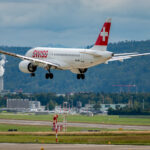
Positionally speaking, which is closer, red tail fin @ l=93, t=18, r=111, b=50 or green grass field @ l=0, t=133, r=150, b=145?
green grass field @ l=0, t=133, r=150, b=145

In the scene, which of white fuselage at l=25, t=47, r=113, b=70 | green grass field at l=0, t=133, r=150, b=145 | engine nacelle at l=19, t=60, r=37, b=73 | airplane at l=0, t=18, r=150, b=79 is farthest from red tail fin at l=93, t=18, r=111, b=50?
green grass field at l=0, t=133, r=150, b=145

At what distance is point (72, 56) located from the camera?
101625mm

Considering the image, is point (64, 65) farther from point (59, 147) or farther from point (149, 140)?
point (59, 147)

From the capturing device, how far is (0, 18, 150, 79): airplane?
98.5m

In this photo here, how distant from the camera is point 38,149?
243 feet

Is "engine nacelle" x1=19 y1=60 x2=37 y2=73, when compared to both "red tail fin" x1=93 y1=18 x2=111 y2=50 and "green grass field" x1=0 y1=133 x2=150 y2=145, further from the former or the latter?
"red tail fin" x1=93 y1=18 x2=111 y2=50

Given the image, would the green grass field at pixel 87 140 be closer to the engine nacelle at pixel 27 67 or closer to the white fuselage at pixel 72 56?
the engine nacelle at pixel 27 67

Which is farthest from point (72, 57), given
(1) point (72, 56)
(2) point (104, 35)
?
(2) point (104, 35)

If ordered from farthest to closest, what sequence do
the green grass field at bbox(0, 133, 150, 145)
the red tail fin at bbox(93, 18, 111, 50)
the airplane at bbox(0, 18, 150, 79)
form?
the airplane at bbox(0, 18, 150, 79) → the red tail fin at bbox(93, 18, 111, 50) → the green grass field at bbox(0, 133, 150, 145)

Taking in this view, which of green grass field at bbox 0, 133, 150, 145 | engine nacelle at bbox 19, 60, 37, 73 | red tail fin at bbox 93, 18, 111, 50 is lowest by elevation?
green grass field at bbox 0, 133, 150, 145

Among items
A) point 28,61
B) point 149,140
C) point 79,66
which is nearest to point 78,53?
point 79,66

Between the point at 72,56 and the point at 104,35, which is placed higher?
the point at 104,35

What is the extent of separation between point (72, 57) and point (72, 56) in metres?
0.22

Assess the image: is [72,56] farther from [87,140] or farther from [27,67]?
[87,140]
